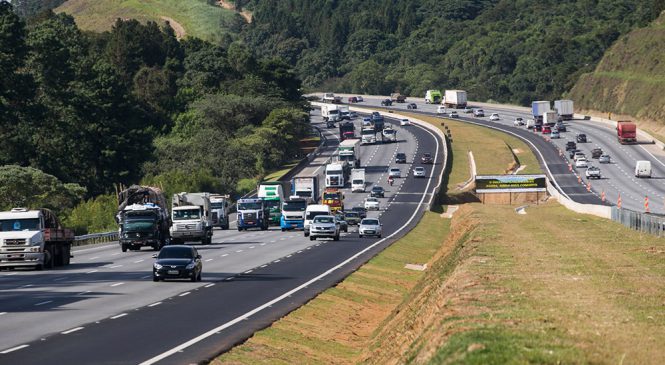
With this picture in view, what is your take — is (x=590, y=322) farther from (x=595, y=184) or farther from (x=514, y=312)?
(x=595, y=184)

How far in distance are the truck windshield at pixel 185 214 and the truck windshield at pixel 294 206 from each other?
20.6 metres

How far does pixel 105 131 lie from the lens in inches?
5482

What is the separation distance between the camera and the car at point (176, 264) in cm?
4784

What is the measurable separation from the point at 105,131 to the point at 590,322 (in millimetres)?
119446

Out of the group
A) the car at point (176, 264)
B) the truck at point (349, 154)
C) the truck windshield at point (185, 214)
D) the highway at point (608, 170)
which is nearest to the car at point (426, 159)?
the truck at point (349, 154)

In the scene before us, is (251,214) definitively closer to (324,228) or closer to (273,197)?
(273,197)

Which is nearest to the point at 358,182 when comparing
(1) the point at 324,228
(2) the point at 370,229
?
(2) the point at 370,229

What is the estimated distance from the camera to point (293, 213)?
318 feet

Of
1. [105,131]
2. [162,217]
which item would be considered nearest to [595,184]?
[105,131]

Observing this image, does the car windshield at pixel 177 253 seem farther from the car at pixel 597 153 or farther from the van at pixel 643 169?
the car at pixel 597 153

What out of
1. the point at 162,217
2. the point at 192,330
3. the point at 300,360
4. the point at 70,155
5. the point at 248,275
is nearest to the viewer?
the point at 300,360

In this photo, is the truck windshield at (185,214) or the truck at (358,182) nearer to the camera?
the truck windshield at (185,214)

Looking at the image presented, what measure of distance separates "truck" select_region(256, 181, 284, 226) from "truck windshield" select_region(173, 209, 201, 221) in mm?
28977

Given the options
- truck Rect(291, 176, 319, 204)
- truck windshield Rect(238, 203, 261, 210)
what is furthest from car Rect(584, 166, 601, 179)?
truck windshield Rect(238, 203, 261, 210)
